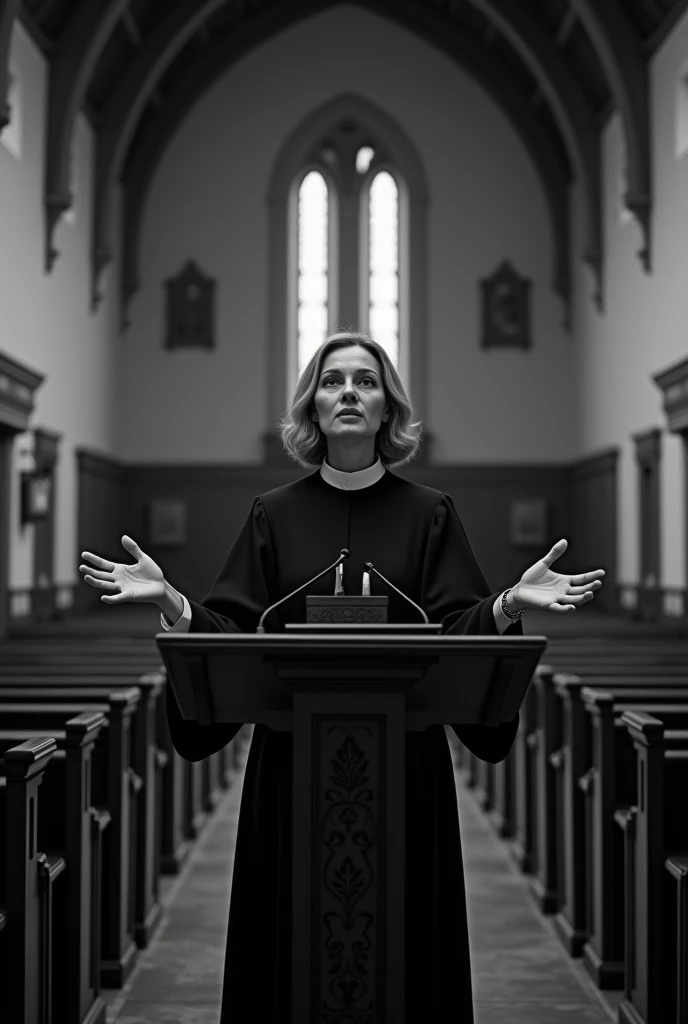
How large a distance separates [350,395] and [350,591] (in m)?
0.44

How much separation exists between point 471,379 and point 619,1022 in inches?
525

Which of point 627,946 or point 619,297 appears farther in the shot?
point 619,297

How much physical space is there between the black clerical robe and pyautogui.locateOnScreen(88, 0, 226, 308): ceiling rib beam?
42.6 ft

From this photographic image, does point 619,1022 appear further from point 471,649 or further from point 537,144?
point 537,144

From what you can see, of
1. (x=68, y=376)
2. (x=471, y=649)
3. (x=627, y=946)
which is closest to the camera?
(x=471, y=649)

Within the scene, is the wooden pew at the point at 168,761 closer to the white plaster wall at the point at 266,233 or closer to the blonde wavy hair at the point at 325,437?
the blonde wavy hair at the point at 325,437

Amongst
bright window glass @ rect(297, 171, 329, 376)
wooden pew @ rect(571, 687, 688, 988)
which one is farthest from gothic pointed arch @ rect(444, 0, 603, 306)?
wooden pew @ rect(571, 687, 688, 988)

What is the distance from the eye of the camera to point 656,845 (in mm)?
3941

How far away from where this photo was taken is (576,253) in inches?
661

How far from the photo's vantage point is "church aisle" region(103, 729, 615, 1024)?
465 centimetres

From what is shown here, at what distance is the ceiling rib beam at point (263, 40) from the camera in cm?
1686

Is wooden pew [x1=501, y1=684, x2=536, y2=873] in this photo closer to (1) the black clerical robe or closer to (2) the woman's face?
(1) the black clerical robe

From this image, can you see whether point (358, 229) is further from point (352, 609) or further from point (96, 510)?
point (352, 609)

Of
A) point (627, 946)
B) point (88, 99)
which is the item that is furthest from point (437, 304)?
point (627, 946)
